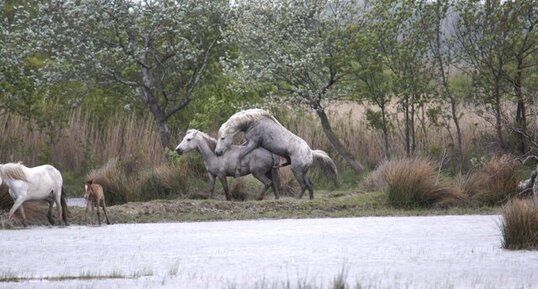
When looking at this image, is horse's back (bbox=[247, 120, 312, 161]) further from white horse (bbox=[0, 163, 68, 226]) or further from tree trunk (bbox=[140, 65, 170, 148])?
tree trunk (bbox=[140, 65, 170, 148])

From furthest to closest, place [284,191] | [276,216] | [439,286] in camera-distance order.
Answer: [284,191], [276,216], [439,286]

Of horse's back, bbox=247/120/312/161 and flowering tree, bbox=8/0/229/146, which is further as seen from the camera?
flowering tree, bbox=8/0/229/146

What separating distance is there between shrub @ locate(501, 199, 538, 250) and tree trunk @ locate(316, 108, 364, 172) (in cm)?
1243

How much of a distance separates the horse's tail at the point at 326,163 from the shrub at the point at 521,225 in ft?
30.8

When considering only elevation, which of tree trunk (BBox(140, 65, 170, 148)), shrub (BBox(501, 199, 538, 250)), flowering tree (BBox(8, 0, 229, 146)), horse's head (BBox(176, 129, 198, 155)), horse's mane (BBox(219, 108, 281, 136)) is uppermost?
flowering tree (BBox(8, 0, 229, 146))

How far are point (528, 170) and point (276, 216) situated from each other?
5.87m

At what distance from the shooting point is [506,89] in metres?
27.8

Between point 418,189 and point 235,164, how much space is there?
11.4 ft

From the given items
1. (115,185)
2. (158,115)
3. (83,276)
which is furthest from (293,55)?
(83,276)

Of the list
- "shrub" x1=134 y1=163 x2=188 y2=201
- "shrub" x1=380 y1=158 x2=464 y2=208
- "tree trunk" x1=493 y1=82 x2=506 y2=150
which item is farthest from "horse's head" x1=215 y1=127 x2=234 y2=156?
"tree trunk" x1=493 y1=82 x2=506 y2=150

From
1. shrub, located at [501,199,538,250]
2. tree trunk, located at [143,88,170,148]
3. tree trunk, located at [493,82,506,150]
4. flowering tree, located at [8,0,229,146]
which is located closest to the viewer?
shrub, located at [501,199,538,250]

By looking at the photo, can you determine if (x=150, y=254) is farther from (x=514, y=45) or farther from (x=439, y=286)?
(x=514, y=45)

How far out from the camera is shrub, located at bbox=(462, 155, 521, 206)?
22234 mm

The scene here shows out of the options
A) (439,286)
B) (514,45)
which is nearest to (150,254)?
(439,286)
